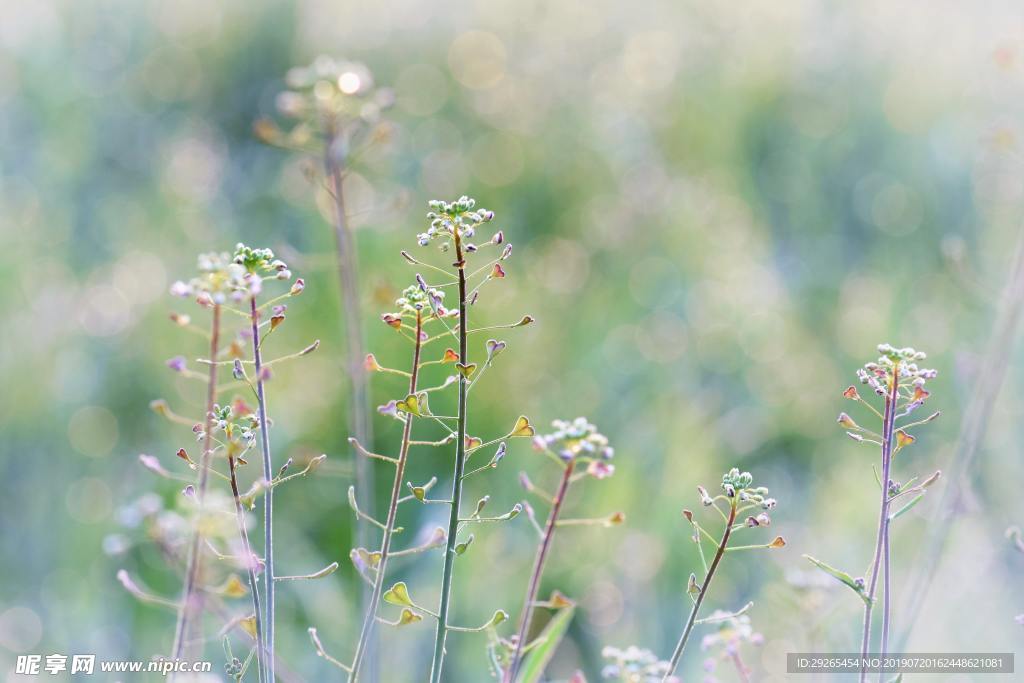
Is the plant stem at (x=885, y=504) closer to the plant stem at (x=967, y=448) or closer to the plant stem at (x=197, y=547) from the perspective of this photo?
the plant stem at (x=967, y=448)

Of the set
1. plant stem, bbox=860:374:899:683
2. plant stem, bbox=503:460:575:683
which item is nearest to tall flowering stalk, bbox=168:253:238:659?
plant stem, bbox=503:460:575:683

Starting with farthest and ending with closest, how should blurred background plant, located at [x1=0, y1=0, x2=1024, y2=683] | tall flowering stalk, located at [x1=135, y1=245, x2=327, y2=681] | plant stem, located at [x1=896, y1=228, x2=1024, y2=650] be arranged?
1. blurred background plant, located at [x1=0, y1=0, x2=1024, y2=683]
2. plant stem, located at [x1=896, y1=228, x2=1024, y2=650]
3. tall flowering stalk, located at [x1=135, y1=245, x2=327, y2=681]

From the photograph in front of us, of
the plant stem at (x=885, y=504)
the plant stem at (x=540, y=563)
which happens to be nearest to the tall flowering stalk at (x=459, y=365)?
the plant stem at (x=540, y=563)

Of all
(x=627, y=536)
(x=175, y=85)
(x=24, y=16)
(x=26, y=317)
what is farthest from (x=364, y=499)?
(x=24, y=16)

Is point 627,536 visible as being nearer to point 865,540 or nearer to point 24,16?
point 865,540

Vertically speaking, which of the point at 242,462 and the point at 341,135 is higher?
the point at 341,135

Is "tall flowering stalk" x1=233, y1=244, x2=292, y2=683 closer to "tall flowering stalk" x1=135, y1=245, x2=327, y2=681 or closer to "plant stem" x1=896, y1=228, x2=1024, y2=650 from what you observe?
"tall flowering stalk" x1=135, y1=245, x2=327, y2=681

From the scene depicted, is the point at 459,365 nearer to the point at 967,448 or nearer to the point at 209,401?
the point at 209,401

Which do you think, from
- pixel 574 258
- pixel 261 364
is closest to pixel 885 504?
pixel 261 364
